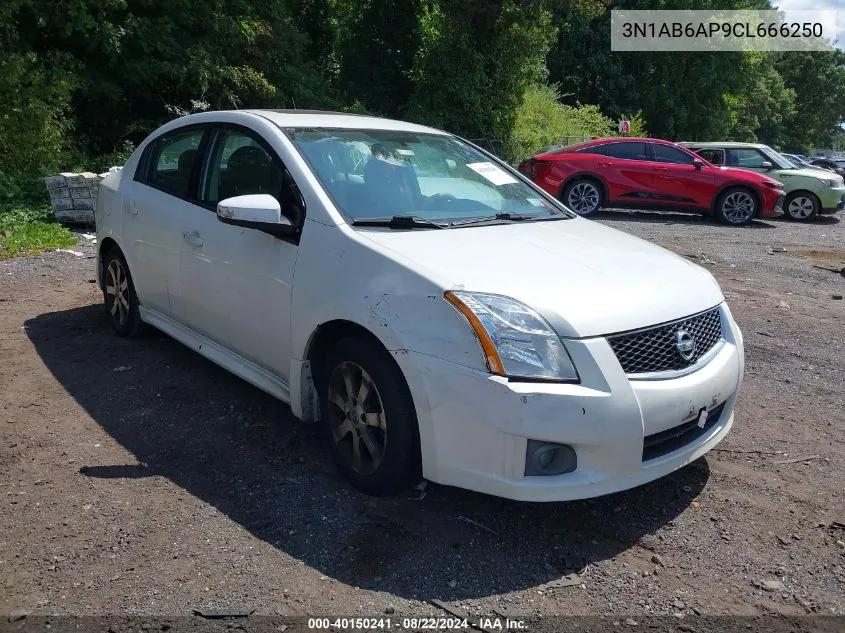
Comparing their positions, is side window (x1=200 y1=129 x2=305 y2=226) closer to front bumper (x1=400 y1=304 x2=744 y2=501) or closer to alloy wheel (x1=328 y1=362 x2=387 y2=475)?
alloy wheel (x1=328 y1=362 x2=387 y2=475)

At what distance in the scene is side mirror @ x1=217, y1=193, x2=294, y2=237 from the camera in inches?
138

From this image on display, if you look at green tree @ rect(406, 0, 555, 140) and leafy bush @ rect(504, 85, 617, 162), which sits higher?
green tree @ rect(406, 0, 555, 140)

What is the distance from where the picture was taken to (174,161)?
190 inches

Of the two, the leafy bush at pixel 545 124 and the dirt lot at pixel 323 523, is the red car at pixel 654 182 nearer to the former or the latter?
the leafy bush at pixel 545 124

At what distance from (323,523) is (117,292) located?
10.3 ft

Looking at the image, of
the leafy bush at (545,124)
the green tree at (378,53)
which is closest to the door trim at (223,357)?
the leafy bush at (545,124)

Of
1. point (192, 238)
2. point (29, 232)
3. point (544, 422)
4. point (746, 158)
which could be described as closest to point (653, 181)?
point (746, 158)

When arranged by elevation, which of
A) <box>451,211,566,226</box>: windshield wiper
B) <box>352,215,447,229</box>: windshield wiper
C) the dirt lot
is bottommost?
the dirt lot

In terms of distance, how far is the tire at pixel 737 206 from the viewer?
45.8 feet

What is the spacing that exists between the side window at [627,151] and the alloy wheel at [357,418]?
475 inches

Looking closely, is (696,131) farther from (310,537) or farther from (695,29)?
(310,537)

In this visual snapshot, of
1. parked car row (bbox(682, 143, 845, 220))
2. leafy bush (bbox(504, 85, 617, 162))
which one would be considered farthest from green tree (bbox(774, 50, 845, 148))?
parked car row (bbox(682, 143, 845, 220))

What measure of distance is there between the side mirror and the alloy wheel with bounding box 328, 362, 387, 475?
0.77 meters

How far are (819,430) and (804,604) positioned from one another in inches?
71.7
